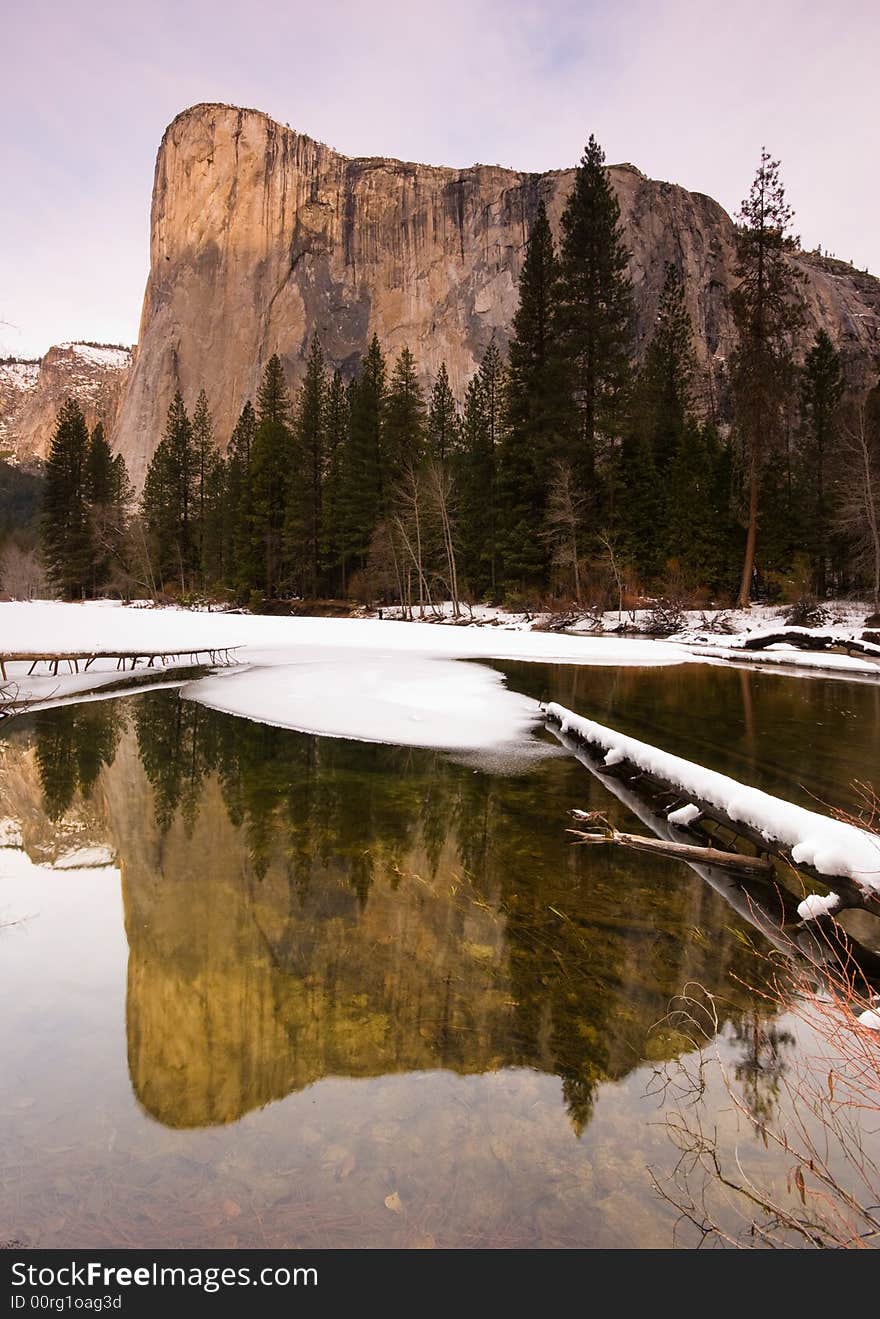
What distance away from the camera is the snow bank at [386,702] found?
902 cm

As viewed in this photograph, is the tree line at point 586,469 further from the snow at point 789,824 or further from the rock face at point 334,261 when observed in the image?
the rock face at point 334,261

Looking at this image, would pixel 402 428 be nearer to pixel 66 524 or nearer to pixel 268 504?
pixel 268 504

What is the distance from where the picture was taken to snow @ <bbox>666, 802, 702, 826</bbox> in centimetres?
521

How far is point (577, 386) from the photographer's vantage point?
105ft

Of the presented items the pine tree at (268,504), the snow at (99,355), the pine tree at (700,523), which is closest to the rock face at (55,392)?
the snow at (99,355)

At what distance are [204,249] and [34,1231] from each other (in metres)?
114

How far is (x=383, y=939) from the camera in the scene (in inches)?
137

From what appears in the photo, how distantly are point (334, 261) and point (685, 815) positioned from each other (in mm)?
104820

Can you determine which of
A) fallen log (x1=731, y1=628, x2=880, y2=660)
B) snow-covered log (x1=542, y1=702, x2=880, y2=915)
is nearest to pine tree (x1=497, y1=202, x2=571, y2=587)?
fallen log (x1=731, y1=628, x2=880, y2=660)

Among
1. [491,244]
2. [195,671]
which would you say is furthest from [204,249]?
[195,671]

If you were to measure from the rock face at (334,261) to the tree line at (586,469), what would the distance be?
43189mm

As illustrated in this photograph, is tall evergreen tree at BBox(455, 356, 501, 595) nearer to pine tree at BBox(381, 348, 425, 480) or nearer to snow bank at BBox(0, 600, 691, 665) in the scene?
pine tree at BBox(381, 348, 425, 480)

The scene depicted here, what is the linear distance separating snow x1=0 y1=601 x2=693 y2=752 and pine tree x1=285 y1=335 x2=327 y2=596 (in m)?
16.4

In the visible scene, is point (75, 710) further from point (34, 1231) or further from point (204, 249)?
point (204, 249)
